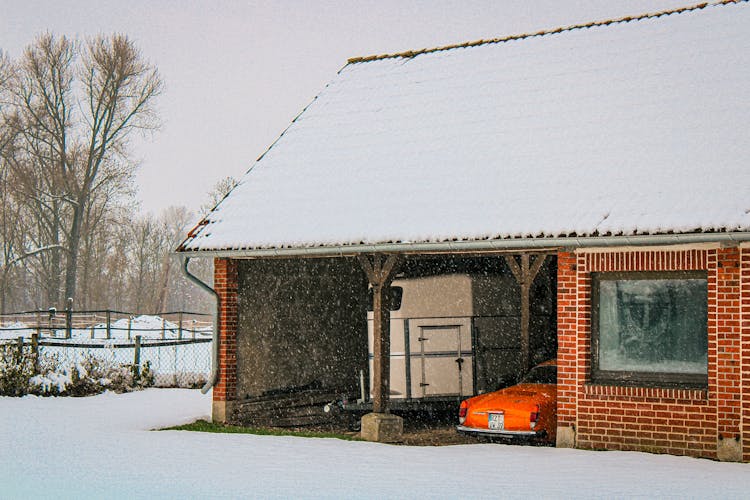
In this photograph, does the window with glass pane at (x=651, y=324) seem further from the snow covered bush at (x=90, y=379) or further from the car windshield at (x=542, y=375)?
the snow covered bush at (x=90, y=379)

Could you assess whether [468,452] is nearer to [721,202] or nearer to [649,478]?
[649,478]

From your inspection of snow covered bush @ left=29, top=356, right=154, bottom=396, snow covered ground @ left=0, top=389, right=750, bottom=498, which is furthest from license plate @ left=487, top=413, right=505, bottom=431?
snow covered bush @ left=29, top=356, right=154, bottom=396

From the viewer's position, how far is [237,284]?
1537 centimetres

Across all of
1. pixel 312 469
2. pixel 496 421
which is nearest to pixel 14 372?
pixel 312 469

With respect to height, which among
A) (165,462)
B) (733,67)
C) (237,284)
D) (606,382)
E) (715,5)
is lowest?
(165,462)

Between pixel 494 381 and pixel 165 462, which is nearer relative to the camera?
pixel 165 462

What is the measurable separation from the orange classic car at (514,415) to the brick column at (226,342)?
3990mm

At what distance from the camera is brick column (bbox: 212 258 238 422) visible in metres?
15.2

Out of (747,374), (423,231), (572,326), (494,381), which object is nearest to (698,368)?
(747,374)

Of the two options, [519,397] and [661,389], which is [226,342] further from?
[661,389]

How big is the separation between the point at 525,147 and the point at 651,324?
3280 mm

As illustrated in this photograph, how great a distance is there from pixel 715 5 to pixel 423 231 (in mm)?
6344

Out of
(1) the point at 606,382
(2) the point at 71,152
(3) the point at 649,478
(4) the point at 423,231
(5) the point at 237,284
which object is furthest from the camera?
(2) the point at 71,152

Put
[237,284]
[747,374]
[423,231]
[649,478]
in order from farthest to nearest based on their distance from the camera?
[237,284] < [423,231] < [747,374] < [649,478]
